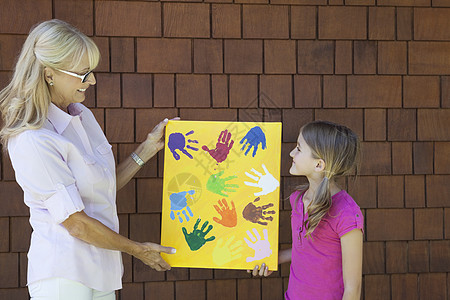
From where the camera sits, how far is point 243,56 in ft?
9.30

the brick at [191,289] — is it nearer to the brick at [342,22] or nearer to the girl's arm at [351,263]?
the girl's arm at [351,263]

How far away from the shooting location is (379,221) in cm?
298

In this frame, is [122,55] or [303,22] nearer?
[122,55]

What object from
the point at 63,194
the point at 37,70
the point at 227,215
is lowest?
the point at 227,215

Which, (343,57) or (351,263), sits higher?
(343,57)

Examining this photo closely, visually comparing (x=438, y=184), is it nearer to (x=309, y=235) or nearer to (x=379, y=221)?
(x=379, y=221)

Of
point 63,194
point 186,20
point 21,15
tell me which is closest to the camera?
point 63,194

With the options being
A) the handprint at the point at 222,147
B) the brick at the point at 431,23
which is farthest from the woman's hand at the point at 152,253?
the brick at the point at 431,23

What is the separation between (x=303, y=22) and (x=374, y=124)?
27.0 inches

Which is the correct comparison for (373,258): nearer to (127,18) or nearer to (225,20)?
(225,20)

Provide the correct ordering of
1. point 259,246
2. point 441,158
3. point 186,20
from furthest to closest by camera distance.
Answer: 1. point 441,158
2. point 186,20
3. point 259,246

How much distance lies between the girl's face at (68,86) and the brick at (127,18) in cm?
78

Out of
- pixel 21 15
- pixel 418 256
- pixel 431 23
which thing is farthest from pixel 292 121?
pixel 21 15

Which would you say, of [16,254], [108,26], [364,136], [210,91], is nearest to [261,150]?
[210,91]
